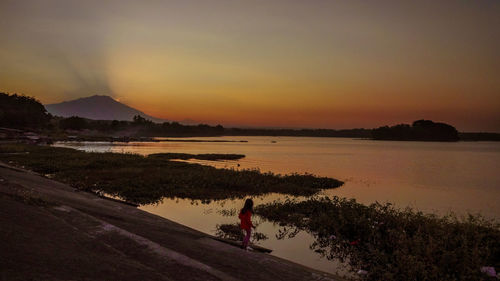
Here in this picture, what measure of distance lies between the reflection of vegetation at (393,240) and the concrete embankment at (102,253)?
2.95 metres

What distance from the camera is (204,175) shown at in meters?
34.8

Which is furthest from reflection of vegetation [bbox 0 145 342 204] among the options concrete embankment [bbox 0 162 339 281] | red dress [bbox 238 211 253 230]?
red dress [bbox 238 211 253 230]

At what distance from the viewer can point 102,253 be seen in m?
8.91

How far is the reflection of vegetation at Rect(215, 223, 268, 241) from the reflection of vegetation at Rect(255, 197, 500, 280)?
47.0 inches

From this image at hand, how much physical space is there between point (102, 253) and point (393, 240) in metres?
11.5

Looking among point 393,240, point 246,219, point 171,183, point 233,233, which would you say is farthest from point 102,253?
point 171,183

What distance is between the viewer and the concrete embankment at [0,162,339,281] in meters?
7.58

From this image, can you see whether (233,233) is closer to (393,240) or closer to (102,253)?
(393,240)

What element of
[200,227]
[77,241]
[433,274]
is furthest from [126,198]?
[433,274]

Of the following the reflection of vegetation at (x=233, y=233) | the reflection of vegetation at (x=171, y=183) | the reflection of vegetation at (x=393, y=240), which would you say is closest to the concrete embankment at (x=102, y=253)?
the reflection of vegetation at (x=233, y=233)

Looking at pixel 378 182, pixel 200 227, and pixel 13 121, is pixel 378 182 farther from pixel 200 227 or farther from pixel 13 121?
pixel 13 121

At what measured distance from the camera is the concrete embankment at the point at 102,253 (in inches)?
298

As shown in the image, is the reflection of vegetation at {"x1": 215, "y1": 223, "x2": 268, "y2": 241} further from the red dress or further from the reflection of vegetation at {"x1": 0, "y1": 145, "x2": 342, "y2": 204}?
the reflection of vegetation at {"x1": 0, "y1": 145, "x2": 342, "y2": 204}

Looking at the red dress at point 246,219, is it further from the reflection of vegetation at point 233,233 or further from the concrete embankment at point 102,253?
the reflection of vegetation at point 233,233
